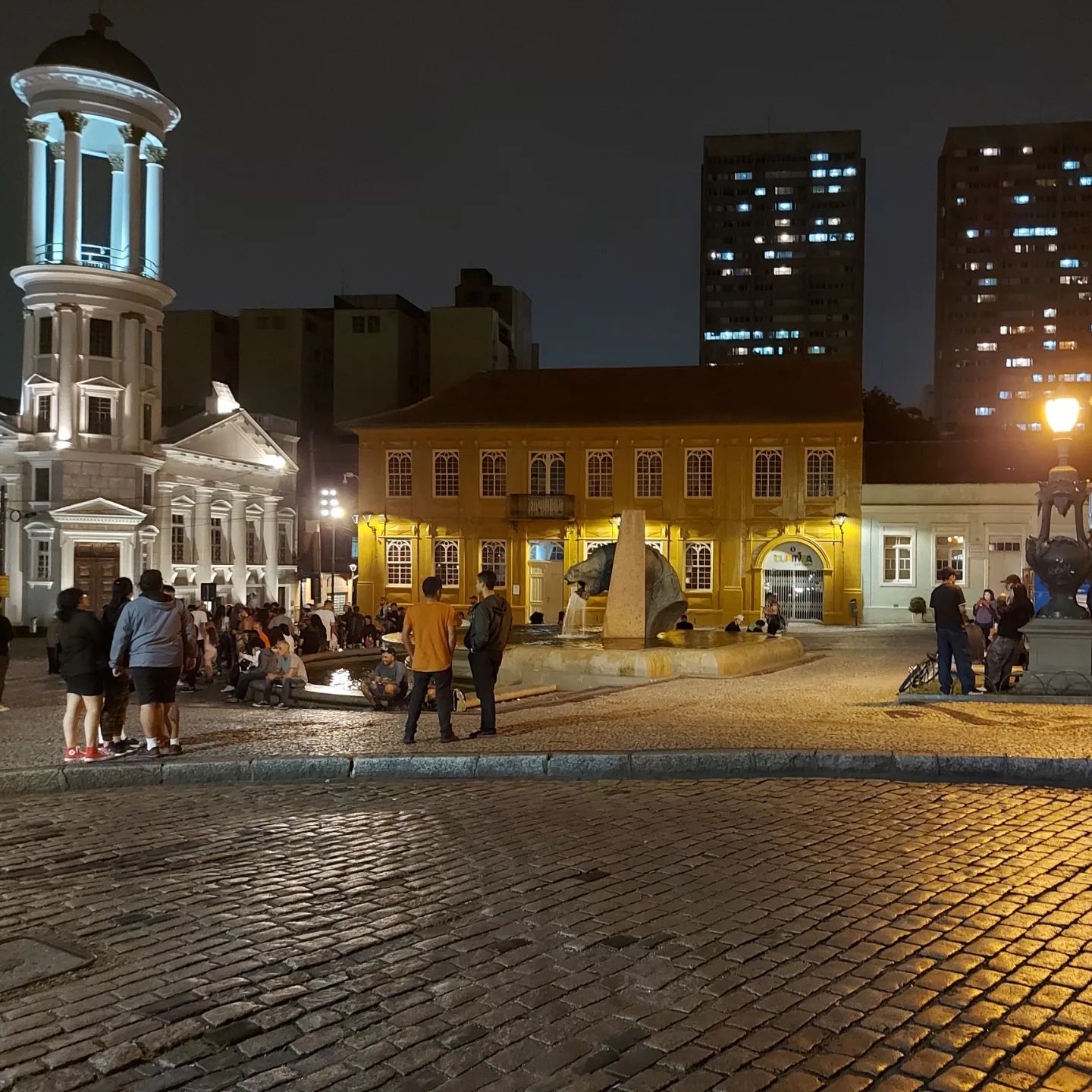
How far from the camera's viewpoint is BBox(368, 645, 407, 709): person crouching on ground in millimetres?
13508

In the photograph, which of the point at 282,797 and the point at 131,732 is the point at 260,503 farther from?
the point at 282,797

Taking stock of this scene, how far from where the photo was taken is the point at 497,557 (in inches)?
1683

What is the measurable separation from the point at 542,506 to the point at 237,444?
Answer: 50.4ft

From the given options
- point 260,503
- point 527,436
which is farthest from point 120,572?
point 527,436

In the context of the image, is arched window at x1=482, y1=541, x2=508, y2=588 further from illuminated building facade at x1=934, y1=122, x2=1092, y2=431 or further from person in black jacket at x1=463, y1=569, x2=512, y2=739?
illuminated building facade at x1=934, y1=122, x2=1092, y2=431

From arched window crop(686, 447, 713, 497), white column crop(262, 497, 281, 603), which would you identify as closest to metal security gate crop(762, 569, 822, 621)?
arched window crop(686, 447, 713, 497)

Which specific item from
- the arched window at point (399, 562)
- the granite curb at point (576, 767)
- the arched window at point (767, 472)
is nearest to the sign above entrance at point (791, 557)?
the arched window at point (767, 472)

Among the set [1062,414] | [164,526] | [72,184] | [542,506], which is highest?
[72,184]

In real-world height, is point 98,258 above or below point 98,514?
above

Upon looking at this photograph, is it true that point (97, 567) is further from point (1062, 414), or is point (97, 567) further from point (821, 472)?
point (1062, 414)

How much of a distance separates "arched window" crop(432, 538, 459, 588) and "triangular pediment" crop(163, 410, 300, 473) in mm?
10889

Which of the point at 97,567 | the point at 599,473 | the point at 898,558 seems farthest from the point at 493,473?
the point at 898,558

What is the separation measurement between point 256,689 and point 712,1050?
11482mm

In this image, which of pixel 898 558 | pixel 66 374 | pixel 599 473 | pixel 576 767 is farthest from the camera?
pixel 599 473
